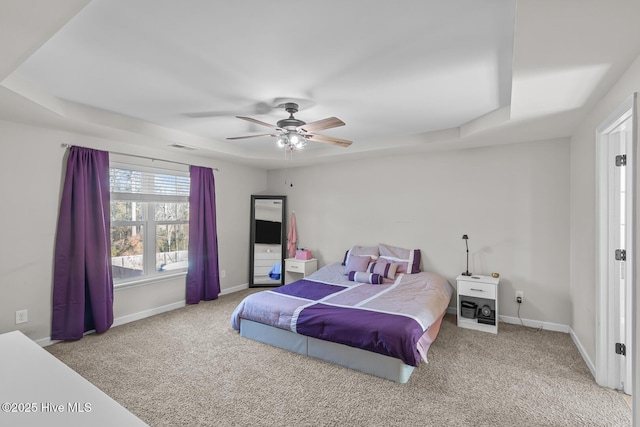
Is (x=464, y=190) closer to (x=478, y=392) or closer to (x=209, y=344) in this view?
(x=478, y=392)

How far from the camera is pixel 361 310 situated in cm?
308

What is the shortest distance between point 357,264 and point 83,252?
3.33 metres

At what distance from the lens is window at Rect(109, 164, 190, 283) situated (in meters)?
4.02

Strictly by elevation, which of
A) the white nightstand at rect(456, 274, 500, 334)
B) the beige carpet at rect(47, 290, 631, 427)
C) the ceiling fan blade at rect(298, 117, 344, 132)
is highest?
the ceiling fan blade at rect(298, 117, 344, 132)

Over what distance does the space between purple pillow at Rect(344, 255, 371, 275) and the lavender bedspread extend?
0.87 ft

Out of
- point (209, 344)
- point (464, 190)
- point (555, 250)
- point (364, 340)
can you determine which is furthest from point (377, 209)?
point (209, 344)

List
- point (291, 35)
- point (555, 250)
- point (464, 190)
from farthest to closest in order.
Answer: point (464, 190) → point (555, 250) → point (291, 35)

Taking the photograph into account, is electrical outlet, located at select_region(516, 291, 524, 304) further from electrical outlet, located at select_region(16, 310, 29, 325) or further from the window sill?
electrical outlet, located at select_region(16, 310, 29, 325)

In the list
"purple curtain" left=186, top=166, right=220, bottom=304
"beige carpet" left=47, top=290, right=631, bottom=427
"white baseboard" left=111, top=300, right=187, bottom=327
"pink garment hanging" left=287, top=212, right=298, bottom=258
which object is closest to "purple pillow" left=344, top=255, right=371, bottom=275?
"beige carpet" left=47, top=290, right=631, bottom=427

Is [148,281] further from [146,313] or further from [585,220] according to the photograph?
[585,220]

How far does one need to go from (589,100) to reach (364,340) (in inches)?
105

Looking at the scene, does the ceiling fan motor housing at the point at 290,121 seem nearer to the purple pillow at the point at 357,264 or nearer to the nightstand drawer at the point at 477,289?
the purple pillow at the point at 357,264

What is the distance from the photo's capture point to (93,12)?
5.52 ft

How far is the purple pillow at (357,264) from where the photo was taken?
450cm
